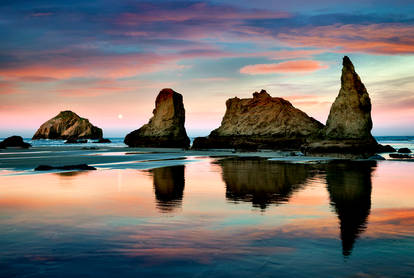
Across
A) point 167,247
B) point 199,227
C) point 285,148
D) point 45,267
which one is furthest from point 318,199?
point 285,148

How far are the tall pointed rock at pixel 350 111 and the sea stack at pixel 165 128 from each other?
148 ft

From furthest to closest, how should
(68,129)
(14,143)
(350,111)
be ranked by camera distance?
1. (68,129)
2. (14,143)
3. (350,111)

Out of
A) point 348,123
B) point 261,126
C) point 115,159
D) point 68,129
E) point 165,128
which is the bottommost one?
point 115,159

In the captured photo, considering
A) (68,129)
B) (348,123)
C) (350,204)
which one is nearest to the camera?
(350,204)

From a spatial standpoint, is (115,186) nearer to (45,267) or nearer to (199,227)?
(199,227)

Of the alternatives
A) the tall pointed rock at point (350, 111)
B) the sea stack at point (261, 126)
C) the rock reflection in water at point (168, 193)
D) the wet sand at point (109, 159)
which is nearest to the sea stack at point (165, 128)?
the sea stack at point (261, 126)

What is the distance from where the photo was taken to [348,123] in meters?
49.1

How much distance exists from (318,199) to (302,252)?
7.20 m

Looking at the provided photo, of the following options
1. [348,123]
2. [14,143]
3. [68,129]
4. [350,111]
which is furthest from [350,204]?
[68,129]

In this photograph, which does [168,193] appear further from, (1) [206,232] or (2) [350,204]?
(2) [350,204]

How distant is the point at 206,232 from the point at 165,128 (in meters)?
85.8

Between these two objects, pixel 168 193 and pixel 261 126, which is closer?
pixel 168 193

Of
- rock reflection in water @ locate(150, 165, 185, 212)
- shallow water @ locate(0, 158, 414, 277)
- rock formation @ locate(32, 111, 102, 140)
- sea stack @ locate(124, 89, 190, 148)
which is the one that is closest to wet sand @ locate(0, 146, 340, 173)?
rock reflection in water @ locate(150, 165, 185, 212)

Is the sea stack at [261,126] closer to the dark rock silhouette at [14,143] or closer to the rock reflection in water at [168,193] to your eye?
the dark rock silhouette at [14,143]
